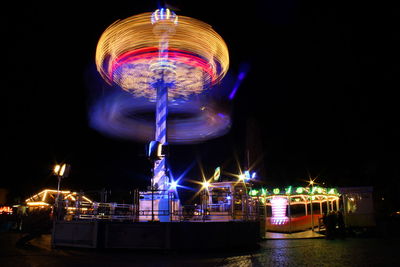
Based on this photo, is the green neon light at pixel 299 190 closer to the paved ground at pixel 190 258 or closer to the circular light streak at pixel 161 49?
the circular light streak at pixel 161 49

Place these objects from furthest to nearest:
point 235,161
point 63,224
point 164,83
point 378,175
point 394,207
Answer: point 235,161 → point 394,207 → point 378,175 → point 164,83 → point 63,224

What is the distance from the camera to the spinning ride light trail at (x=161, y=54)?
56.9 feet

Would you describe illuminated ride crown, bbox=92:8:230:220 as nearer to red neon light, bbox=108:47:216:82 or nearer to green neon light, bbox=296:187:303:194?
red neon light, bbox=108:47:216:82

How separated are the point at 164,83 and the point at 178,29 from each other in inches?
129

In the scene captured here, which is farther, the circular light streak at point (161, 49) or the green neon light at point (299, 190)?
the green neon light at point (299, 190)

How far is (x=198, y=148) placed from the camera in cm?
6284

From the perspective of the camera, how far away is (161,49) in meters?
17.6

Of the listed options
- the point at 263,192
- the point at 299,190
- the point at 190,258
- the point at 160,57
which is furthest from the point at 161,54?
the point at 299,190

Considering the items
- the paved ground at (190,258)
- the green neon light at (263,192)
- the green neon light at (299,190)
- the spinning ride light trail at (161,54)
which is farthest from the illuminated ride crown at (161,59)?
the green neon light at (299,190)

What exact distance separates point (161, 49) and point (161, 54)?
256 mm

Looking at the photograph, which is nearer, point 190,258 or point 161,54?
point 190,258

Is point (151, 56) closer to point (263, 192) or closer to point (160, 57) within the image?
point (160, 57)

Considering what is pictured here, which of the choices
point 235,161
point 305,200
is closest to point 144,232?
point 305,200

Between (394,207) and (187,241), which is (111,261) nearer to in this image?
(187,241)
